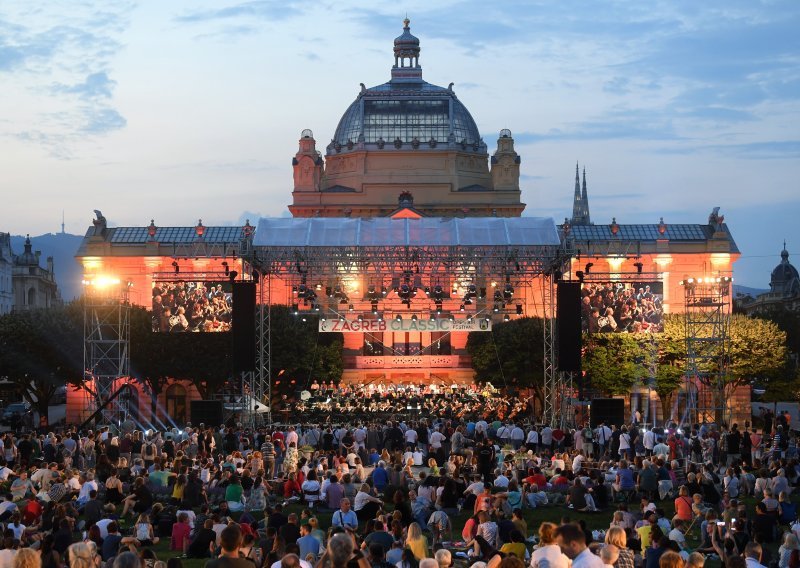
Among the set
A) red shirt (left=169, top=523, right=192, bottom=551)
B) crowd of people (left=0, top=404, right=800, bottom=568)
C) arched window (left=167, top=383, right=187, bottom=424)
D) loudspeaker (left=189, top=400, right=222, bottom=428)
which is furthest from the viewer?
arched window (left=167, top=383, right=187, bottom=424)

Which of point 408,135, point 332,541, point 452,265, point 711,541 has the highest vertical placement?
point 408,135

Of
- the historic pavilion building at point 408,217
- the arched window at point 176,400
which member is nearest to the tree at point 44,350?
the historic pavilion building at point 408,217

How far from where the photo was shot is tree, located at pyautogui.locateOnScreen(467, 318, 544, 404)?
243 ft

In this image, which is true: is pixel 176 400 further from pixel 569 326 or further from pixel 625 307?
pixel 569 326

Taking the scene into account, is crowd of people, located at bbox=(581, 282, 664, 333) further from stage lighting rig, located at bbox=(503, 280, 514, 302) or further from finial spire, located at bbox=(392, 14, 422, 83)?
finial spire, located at bbox=(392, 14, 422, 83)

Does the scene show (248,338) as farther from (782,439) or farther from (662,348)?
(662,348)

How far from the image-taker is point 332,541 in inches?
497

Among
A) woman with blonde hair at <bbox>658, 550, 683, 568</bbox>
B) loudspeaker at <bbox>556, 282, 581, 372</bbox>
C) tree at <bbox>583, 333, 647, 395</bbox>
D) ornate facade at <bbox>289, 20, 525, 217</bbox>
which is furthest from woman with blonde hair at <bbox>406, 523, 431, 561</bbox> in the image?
ornate facade at <bbox>289, 20, 525, 217</bbox>

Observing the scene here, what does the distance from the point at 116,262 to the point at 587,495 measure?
62.2 meters

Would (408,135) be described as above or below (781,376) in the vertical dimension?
above

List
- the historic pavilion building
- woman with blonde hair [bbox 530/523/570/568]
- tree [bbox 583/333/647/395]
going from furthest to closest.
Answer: the historic pavilion building < tree [bbox 583/333/647/395] < woman with blonde hair [bbox 530/523/570/568]

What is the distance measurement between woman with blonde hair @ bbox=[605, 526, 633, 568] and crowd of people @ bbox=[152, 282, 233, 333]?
37.4m

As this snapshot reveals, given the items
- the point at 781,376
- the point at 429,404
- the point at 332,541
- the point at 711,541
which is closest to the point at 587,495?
the point at 711,541

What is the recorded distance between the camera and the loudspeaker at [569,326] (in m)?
45.8
